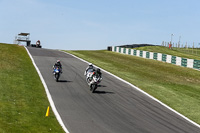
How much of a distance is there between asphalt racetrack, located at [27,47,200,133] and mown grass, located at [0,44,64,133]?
765 mm

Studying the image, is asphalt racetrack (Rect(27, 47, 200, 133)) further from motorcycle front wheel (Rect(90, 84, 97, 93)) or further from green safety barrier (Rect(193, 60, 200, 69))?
green safety barrier (Rect(193, 60, 200, 69))

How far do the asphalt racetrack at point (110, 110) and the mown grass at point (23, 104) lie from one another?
0.77 metres

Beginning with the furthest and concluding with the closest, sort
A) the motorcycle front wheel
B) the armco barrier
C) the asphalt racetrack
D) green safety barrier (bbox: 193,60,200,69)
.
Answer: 1. the armco barrier
2. green safety barrier (bbox: 193,60,200,69)
3. the motorcycle front wheel
4. the asphalt racetrack

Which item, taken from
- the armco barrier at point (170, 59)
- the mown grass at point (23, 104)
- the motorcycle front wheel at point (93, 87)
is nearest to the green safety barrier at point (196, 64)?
the armco barrier at point (170, 59)

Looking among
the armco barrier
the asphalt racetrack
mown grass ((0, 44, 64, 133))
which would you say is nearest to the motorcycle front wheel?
the asphalt racetrack

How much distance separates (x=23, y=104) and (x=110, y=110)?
173 inches

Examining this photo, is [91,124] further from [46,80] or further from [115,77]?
[115,77]

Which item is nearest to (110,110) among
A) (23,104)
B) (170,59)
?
(23,104)

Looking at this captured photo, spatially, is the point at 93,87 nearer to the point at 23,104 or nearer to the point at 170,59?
the point at 23,104

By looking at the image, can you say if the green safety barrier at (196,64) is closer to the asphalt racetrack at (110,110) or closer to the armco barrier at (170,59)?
the armco barrier at (170,59)

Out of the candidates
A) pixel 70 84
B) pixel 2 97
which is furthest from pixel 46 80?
pixel 2 97

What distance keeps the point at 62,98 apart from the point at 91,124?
463 cm

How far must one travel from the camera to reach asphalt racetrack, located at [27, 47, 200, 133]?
1331cm

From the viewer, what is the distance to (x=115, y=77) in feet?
87.0
